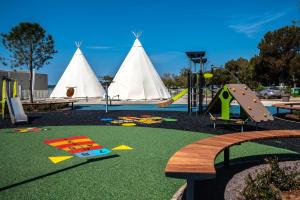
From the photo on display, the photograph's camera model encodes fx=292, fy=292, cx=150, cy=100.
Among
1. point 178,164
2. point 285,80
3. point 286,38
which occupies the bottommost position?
point 178,164

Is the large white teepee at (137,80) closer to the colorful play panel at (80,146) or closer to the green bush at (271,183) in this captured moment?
the colorful play panel at (80,146)

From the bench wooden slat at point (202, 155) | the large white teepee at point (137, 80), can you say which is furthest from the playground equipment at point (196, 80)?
the large white teepee at point (137, 80)

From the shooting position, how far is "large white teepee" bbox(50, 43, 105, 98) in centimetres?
3988

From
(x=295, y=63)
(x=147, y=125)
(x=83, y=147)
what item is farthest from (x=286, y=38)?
(x=83, y=147)

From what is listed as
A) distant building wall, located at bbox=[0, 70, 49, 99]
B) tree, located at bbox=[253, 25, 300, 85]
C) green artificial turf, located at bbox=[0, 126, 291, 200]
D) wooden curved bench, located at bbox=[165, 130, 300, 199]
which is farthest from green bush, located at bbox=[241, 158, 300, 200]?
tree, located at bbox=[253, 25, 300, 85]

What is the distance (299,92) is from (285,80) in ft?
61.7

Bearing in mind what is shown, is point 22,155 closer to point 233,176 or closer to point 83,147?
point 83,147

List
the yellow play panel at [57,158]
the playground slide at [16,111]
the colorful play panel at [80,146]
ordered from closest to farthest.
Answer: the yellow play panel at [57,158]
the colorful play panel at [80,146]
the playground slide at [16,111]

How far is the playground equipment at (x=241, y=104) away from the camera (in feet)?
30.4

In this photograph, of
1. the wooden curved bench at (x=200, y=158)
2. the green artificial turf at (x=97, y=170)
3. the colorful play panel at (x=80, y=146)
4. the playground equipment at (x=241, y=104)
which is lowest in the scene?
the green artificial turf at (x=97, y=170)

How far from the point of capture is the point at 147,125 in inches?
482

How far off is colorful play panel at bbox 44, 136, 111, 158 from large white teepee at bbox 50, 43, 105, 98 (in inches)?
1232

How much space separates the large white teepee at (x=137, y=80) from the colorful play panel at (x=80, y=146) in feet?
82.8

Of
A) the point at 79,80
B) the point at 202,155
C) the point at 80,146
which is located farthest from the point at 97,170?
the point at 79,80
